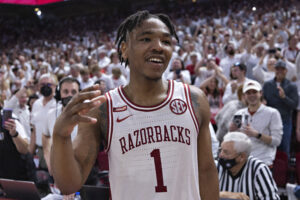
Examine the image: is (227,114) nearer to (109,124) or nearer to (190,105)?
(190,105)

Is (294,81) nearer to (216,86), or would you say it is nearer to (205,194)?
(216,86)

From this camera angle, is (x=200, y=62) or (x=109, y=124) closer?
(x=109, y=124)

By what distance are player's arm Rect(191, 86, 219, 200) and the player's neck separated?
13 centimetres

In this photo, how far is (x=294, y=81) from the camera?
549 cm

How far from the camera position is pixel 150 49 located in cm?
Result: 153

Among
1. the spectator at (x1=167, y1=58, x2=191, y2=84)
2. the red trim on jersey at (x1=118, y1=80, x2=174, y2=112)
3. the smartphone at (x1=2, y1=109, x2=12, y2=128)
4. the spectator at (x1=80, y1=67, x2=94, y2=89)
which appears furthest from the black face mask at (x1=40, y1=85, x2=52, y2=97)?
the red trim on jersey at (x1=118, y1=80, x2=174, y2=112)

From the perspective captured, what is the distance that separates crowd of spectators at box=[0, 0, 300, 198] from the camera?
4.81 metres

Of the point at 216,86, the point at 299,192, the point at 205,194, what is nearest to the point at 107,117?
the point at 205,194

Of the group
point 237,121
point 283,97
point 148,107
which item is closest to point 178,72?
point 283,97

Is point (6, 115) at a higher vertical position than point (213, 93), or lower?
lower

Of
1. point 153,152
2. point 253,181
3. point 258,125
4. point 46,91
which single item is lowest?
point 253,181

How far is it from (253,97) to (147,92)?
292cm

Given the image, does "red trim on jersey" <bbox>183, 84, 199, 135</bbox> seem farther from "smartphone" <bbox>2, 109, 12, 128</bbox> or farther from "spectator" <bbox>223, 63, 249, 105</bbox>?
"spectator" <bbox>223, 63, 249, 105</bbox>

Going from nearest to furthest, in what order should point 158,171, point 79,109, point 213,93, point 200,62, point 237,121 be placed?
1. point 79,109
2. point 158,171
3. point 237,121
4. point 213,93
5. point 200,62
